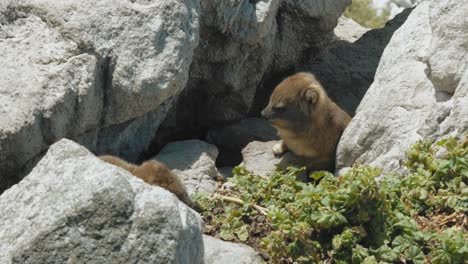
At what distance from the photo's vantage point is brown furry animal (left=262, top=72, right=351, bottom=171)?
31.7 feet

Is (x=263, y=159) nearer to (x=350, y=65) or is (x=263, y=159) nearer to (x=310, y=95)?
(x=310, y=95)

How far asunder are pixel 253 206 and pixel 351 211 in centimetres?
131

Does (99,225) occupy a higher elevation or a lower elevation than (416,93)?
lower

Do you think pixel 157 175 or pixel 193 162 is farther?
pixel 193 162

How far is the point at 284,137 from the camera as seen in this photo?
1001 cm

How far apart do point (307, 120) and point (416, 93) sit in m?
1.79

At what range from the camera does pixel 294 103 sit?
32.2 feet

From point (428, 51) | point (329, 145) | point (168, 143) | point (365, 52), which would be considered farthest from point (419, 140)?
point (365, 52)

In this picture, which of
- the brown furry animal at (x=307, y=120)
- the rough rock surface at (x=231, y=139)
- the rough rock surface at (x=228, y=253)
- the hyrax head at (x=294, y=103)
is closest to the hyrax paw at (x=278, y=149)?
the brown furry animal at (x=307, y=120)

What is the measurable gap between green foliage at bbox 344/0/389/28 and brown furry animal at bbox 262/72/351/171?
6.11m

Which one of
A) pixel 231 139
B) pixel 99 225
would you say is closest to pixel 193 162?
pixel 231 139

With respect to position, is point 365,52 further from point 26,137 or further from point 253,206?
point 26,137

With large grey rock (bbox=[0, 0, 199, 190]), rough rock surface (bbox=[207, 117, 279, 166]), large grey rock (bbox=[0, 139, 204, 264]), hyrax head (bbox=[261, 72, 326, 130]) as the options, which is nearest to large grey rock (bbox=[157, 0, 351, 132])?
rough rock surface (bbox=[207, 117, 279, 166])

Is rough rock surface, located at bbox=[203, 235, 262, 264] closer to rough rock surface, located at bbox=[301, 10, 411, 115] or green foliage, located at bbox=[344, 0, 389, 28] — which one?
rough rock surface, located at bbox=[301, 10, 411, 115]
